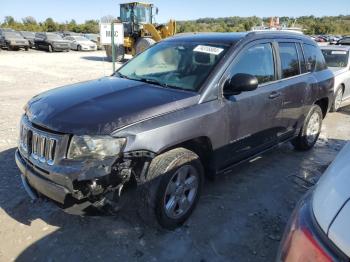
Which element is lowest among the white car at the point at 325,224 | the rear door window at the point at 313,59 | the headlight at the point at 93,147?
the headlight at the point at 93,147

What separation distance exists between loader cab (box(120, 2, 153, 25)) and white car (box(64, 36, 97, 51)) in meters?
12.7

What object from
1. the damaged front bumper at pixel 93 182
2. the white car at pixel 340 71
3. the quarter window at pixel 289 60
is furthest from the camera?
the white car at pixel 340 71

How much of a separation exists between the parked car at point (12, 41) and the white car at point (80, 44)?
168 inches

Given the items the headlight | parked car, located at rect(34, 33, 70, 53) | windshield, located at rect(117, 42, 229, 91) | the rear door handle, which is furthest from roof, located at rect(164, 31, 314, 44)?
parked car, located at rect(34, 33, 70, 53)

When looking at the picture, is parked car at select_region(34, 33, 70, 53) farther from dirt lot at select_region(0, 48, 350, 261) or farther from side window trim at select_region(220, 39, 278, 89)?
side window trim at select_region(220, 39, 278, 89)

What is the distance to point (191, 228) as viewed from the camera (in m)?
3.61

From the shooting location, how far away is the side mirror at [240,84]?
12.0ft

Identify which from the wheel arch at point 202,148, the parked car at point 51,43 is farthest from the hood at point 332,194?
the parked car at point 51,43

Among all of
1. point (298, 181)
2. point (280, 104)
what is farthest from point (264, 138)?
point (298, 181)

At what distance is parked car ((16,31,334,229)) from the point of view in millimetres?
2957

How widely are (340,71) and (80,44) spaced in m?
27.9

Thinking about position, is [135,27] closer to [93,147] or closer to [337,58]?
[337,58]

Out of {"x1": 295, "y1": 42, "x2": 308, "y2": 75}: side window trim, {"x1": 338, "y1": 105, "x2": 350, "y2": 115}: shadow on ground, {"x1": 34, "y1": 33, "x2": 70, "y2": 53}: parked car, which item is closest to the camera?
{"x1": 295, "y1": 42, "x2": 308, "y2": 75}: side window trim

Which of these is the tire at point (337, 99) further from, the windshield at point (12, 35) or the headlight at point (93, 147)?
the windshield at point (12, 35)
